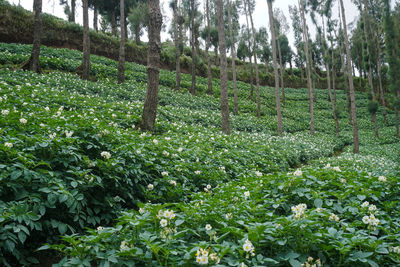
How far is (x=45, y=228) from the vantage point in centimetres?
262

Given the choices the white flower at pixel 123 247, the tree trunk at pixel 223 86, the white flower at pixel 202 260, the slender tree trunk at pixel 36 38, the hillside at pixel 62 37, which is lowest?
the white flower at pixel 202 260

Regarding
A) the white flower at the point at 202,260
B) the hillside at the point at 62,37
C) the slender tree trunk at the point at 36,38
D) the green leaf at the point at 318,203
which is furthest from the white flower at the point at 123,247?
the hillside at the point at 62,37

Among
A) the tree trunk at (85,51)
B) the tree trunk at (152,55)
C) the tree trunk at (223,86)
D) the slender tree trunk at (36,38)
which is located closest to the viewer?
the tree trunk at (152,55)

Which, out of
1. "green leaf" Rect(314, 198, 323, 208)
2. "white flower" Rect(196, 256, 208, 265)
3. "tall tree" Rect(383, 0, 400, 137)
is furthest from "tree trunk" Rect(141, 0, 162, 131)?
"tall tree" Rect(383, 0, 400, 137)

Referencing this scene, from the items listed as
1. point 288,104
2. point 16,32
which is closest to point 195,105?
point 16,32

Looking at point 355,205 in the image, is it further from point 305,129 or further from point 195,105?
point 305,129

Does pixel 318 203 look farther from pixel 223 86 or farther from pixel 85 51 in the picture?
pixel 85 51

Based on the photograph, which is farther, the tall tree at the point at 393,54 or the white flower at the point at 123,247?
the tall tree at the point at 393,54

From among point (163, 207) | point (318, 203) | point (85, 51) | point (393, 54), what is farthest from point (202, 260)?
point (393, 54)

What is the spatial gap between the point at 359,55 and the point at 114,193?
51.1m

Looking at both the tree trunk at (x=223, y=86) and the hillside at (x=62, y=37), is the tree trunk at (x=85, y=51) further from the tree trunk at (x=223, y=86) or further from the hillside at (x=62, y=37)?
the hillside at (x=62, y=37)

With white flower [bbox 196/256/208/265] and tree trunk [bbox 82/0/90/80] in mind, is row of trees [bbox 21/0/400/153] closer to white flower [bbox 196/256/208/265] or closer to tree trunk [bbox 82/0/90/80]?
tree trunk [bbox 82/0/90/80]

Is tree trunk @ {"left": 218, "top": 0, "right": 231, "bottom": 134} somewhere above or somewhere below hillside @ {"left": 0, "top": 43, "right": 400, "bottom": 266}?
above

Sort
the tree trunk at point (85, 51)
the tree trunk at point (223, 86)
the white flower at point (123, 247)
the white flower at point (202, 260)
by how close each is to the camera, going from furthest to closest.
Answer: the tree trunk at point (85, 51)
the tree trunk at point (223, 86)
the white flower at point (123, 247)
the white flower at point (202, 260)
